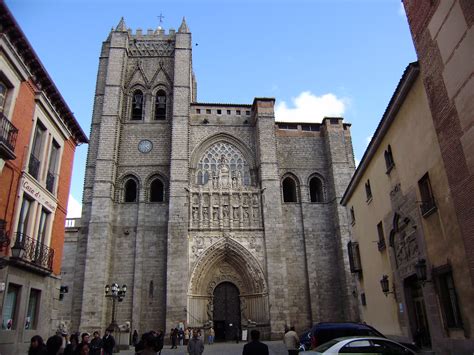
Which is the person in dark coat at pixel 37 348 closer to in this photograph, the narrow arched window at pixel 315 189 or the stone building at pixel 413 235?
the stone building at pixel 413 235

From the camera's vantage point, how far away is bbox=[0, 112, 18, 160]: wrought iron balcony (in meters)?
9.39

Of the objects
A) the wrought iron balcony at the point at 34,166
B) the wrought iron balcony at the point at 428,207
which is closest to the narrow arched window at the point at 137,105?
the wrought iron balcony at the point at 34,166

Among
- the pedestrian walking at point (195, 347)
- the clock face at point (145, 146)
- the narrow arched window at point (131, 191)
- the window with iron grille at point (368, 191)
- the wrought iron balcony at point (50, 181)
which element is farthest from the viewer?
the clock face at point (145, 146)


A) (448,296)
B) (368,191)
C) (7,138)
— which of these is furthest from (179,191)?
(448,296)

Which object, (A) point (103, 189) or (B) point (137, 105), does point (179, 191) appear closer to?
(A) point (103, 189)

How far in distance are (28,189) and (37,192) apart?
0.58 m

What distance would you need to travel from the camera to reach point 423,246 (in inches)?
398

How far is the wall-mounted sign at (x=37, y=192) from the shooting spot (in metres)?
10.9

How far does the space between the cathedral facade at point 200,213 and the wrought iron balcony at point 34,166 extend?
983 centimetres

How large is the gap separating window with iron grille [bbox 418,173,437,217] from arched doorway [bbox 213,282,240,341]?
46.2 feet

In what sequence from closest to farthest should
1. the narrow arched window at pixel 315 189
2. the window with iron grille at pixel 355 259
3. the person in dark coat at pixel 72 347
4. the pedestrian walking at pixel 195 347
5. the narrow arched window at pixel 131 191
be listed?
the person in dark coat at pixel 72 347 → the pedestrian walking at pixel 195 347 → the window with iron grille at pixel 355 259 → the narrow arched window at pixel 131 191 → the narrow arched window at pixel 315 189

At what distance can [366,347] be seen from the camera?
6.91 meters

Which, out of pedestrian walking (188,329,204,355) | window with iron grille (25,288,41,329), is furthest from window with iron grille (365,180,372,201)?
window with iron grille (25,288,41,329)

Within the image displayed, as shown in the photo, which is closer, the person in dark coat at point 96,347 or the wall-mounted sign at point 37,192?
the person in dark coat at point 96,347
